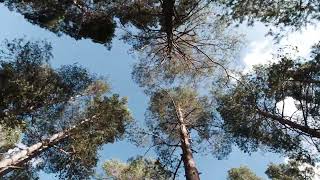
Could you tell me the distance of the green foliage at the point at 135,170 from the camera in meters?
19.5

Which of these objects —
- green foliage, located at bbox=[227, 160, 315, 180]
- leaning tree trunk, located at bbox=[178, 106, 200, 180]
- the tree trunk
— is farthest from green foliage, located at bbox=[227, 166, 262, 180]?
the tree trunk

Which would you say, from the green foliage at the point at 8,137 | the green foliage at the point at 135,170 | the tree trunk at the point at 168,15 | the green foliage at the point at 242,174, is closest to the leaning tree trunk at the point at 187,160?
the green foliage at the point at 135,170

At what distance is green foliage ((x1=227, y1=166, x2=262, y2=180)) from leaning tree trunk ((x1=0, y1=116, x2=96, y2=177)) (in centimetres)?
926

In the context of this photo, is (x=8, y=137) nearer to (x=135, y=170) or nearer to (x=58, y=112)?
(x=58, y=112)

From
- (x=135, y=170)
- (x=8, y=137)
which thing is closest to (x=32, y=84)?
(x=8, y=137)

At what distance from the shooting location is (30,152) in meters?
14.3

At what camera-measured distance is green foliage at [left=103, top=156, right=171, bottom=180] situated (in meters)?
19.5

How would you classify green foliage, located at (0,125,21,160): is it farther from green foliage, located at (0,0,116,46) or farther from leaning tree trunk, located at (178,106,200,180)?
leaning tree trunk, located at (178,106,200,180)

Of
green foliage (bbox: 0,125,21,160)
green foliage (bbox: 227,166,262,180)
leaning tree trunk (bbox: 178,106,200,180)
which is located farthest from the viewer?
green foliage (bbox: 227,166,262,180)

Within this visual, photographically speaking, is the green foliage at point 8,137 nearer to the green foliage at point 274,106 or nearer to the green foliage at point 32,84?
the green foliage at point 32,84

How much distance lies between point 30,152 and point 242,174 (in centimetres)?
1202

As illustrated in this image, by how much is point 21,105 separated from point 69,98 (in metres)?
2.60

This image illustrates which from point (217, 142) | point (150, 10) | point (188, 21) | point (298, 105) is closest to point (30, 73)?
point (150, 10)

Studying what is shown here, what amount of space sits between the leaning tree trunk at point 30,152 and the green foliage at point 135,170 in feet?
11.4
